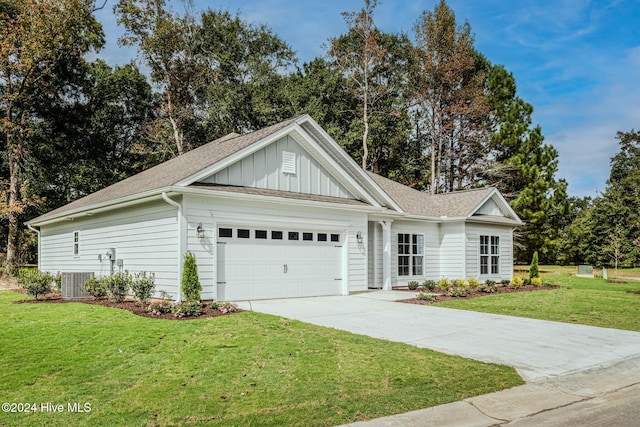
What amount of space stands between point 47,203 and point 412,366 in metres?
33.7

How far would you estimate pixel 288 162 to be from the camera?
14773mm

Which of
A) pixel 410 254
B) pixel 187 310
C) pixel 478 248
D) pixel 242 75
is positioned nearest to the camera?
pixel 187 310

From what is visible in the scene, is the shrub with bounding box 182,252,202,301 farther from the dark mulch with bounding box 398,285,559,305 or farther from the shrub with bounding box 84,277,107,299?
the dark mulch with bounding box 398,285,559,305

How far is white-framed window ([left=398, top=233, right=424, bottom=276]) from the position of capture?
1920cm

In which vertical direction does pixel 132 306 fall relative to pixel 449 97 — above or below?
below

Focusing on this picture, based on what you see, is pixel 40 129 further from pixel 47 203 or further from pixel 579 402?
pixel 579 402

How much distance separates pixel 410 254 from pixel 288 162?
7240 millimetres

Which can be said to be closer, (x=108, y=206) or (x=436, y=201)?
(x=108, y=206)

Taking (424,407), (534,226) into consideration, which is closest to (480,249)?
(534,226)

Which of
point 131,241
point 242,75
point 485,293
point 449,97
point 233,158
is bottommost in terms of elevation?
point 485,293

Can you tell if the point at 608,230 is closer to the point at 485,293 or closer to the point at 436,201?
the point at 436,201

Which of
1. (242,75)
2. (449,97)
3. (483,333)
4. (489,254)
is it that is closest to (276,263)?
(483,333)

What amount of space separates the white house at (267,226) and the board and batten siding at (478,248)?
0.13 metres

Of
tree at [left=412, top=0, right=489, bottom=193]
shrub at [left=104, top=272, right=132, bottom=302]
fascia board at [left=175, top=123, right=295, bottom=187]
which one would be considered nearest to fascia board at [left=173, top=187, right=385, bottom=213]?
fascia board at [left=175, top=123, right=295, bottom=187]
